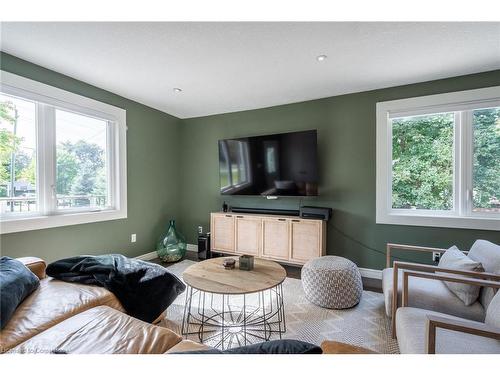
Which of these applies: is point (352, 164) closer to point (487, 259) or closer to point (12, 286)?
point (487, 259)

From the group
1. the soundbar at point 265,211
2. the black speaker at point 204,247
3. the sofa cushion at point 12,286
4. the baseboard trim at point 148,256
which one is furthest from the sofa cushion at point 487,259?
the baseboard trim at point 148,256

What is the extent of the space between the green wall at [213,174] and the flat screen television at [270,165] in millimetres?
251

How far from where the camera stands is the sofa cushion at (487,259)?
1.49 meters

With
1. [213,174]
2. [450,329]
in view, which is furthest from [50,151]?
[450,329]

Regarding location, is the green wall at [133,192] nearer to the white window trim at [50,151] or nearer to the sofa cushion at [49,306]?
the white window trim at [50,151]

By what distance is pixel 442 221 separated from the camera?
103 inches

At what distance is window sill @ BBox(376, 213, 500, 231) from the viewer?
2.44m

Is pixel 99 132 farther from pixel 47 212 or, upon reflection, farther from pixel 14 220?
pixel 14 220

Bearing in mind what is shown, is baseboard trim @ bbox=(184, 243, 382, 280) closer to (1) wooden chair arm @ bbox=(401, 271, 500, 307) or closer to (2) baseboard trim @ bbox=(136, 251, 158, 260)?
(1) wooden chair arm @ bbox=(401, 271, 500, 307)

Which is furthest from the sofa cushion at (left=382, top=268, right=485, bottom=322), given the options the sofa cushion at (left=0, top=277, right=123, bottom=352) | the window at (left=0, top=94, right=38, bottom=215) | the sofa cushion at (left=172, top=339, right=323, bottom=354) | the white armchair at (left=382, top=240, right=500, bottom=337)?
the window at (left=0, top=94, right=38, bottom=215)

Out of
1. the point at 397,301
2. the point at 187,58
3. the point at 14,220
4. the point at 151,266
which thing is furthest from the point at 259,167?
the point at 14,220

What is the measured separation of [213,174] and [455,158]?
10.7 ft

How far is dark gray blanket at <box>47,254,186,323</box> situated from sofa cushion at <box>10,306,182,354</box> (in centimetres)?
41
